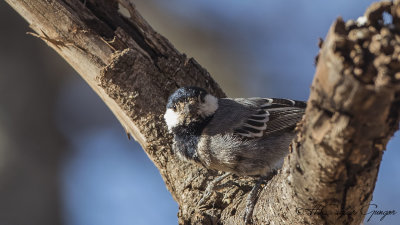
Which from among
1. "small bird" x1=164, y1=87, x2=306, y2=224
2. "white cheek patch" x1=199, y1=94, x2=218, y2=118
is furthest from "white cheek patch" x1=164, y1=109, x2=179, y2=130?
"white cheek patch" x1=199, y1=94, x2=218, y2=118

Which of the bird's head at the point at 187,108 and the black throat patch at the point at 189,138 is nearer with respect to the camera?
the black throat patch at the point at 189,138

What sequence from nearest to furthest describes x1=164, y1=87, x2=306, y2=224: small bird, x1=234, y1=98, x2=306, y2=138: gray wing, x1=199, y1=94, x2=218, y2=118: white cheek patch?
x1=164, y1=87, x2=306, y2=224: small bird
x1=234, y1=98, x2=306, y2=138: gray wing
x1=199, y1=94, x2=218, y2=118: white cheek patch

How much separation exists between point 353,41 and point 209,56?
461cm

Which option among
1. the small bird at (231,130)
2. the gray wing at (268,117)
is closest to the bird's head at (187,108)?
the small bird at (231,130)

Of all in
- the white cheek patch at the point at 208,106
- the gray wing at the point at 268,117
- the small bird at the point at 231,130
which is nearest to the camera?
the small bird at the point at 231,130

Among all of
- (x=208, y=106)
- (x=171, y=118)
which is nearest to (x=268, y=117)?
(x=208, y=106)

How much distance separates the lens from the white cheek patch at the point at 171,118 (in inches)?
129

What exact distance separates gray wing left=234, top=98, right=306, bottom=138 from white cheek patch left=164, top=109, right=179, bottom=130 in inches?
17.0

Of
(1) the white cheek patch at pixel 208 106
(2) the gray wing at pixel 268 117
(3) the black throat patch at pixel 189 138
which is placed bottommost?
(2) the gray wing at pixel 268 117

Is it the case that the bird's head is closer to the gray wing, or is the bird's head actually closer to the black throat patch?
the black throat patch

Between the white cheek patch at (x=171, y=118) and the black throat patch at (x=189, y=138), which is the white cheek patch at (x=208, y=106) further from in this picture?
the white cheek patch at (x=171, y=118)

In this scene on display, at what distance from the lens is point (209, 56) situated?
598 centimetres

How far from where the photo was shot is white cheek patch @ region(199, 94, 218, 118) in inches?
131

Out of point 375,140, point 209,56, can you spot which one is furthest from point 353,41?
point 209,56
